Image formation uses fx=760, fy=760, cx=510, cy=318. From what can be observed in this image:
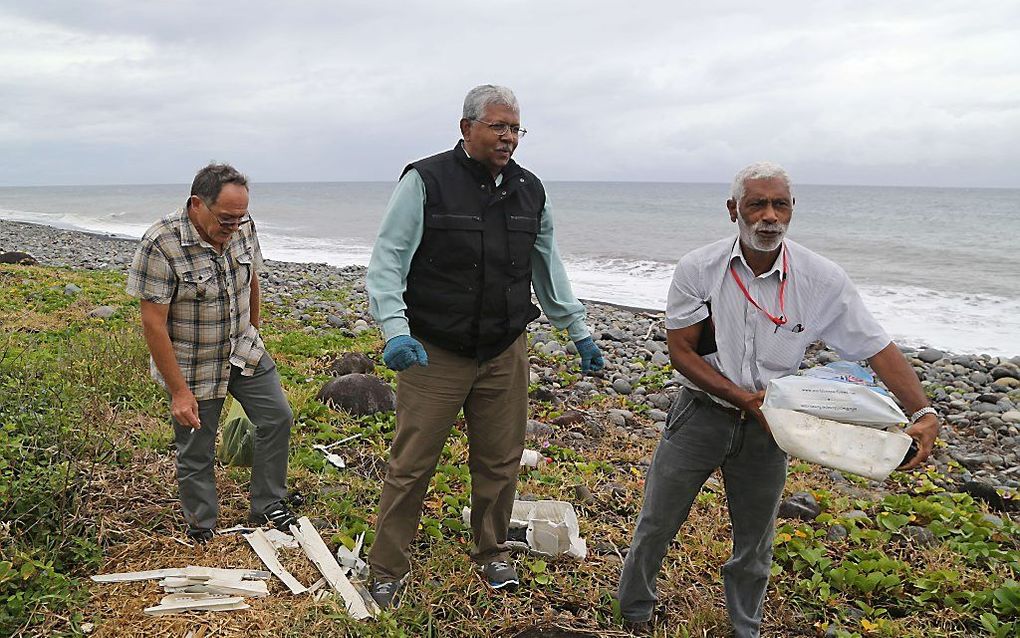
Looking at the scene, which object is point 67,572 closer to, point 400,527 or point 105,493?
point 105,493

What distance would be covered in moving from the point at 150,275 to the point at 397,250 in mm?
1214

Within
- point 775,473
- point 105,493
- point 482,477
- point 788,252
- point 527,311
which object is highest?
point 788,252

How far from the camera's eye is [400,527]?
346cm

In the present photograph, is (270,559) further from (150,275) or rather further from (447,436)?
(150,275)

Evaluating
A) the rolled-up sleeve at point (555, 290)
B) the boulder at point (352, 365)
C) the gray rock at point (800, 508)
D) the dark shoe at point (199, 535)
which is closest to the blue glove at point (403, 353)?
the rolled-up sleeve at point (555, 290)

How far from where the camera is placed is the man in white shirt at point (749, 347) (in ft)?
9.21

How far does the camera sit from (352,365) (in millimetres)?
7281

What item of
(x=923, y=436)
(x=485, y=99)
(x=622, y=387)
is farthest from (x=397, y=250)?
(x=622, y=387)

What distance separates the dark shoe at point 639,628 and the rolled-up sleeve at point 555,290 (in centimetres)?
133

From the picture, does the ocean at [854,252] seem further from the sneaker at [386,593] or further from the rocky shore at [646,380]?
the sneaker at [386,593]

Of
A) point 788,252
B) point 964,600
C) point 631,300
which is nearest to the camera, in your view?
point 788,252

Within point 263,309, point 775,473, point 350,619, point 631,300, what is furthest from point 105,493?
point 631,300

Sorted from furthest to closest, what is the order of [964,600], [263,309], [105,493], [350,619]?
1. [263,309]
2. [105,493]
3. [964,600]
4. [350,619]

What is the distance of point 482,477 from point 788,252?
1738mm
